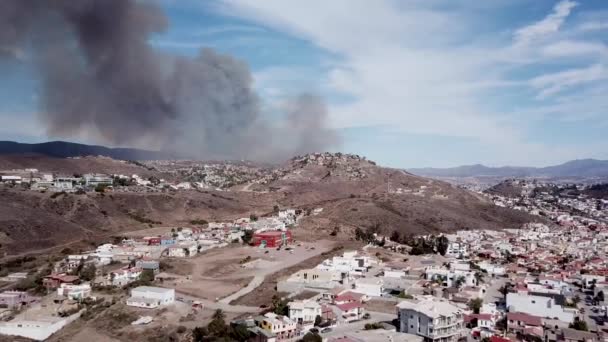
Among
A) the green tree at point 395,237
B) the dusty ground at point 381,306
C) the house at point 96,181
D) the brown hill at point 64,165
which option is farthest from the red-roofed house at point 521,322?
the brown hill at point 64,165

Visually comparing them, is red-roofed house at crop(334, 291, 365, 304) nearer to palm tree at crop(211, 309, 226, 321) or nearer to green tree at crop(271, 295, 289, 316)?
green tree at crop(271, 295, 289, 316)

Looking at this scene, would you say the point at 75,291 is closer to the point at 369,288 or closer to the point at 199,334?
the point at 199,334

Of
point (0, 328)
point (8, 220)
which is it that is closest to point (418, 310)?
point (0, 328)

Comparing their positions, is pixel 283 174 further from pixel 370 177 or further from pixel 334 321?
pixel 334 321

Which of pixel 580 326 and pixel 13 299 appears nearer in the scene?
pixel 580 326

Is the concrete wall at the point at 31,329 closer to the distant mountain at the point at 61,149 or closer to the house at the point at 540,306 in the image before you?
the house at the point at 540,306

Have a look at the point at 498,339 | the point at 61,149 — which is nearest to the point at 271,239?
the point at 498,339
